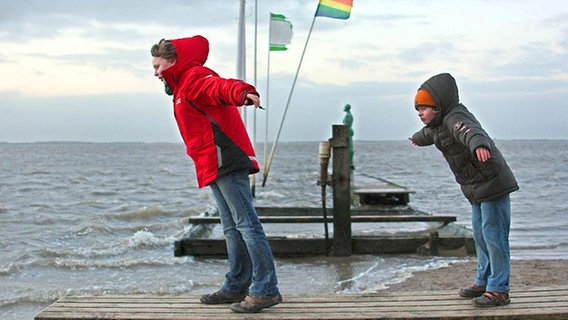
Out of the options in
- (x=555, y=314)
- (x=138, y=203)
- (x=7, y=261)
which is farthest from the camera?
(x=138, y=203)

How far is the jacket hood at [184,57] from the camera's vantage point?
4297mm


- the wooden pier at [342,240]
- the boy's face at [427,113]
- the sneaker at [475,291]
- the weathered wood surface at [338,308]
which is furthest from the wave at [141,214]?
the boy's face at [427,113]

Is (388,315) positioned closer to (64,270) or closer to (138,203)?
(64,270)

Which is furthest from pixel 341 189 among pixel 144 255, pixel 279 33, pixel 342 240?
pixel 279 33

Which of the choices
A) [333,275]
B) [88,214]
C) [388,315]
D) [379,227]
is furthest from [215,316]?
[88,214]

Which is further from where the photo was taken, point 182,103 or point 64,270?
point 64,270

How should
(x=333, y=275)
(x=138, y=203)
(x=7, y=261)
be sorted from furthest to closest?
(x=138, y=203) < (x=7, y=261) < (x=333, y=275)

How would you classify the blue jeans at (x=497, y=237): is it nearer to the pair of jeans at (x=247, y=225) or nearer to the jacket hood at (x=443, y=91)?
the jacket hood at (x=443, y=91)

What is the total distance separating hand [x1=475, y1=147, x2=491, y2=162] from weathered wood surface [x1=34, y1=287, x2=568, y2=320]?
102 centimetres

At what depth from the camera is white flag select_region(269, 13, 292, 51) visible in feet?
58.9

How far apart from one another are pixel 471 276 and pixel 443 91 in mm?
4183

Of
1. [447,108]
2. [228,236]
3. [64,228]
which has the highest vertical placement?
[447,108]

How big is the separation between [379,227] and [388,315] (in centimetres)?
763

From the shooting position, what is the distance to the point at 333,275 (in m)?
8.47
